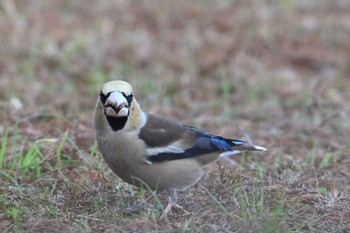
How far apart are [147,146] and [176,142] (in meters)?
0.28

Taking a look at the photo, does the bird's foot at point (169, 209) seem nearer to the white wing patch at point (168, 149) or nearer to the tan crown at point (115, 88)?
the white wing patch at point (168, 149)

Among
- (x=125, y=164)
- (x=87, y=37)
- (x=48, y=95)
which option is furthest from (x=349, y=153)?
(x=87, y=37)

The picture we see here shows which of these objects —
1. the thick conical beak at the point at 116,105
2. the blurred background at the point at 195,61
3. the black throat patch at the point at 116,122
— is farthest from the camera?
the blurred background at the point at 195,61

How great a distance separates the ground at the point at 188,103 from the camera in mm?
5395

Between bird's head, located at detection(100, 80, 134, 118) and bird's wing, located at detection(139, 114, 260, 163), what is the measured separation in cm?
23

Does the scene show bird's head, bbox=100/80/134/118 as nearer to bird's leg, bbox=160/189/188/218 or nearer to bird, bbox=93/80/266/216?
bird, bbox=93/80/266/216

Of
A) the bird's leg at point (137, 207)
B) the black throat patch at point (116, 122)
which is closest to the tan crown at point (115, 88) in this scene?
the black throat patch at point (116, 122)

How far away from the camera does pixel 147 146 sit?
5.43m

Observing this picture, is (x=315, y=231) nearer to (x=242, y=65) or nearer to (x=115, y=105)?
(x=115, y=105)

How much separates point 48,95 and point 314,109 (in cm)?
281

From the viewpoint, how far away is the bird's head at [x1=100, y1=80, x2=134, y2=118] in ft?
17.3

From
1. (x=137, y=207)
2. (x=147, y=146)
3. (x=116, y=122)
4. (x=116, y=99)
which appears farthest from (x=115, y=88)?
(x=137, y=207)

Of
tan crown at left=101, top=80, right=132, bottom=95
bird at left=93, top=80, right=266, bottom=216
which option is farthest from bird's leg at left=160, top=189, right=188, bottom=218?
tan crown at left=101, top=80, right=132, bottom=95

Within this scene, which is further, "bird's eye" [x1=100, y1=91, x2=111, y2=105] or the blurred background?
the blurred background
